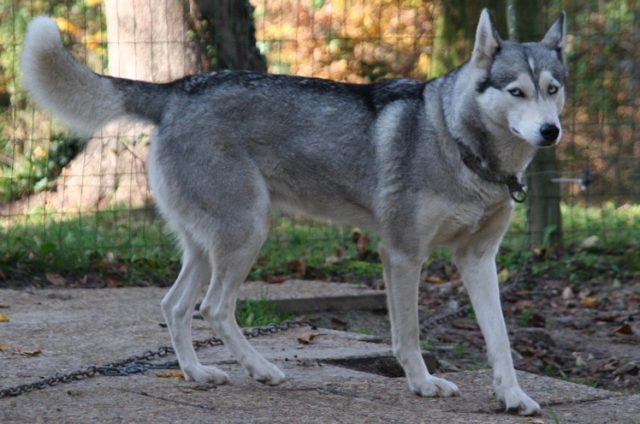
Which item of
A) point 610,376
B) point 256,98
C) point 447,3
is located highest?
point 447,3

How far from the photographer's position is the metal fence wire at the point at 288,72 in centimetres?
771

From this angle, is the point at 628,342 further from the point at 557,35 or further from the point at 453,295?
the point at 557,35

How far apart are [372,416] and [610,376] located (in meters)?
2.08

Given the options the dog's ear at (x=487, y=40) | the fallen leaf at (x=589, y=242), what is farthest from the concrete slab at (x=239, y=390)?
the fallen leaf at (x=589, y=242)

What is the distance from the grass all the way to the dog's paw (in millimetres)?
3059

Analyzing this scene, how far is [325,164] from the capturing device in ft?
15.6

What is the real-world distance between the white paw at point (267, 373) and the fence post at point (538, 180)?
4.13 metres

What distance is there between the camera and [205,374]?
445cm

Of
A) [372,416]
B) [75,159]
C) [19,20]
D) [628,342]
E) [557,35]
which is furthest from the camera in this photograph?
[19,20]

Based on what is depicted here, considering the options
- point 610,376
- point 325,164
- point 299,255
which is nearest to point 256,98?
point 325,164

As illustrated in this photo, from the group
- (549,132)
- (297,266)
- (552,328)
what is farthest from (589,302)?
(549,132)

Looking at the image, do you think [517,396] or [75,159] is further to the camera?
[75,159]

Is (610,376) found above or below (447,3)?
below

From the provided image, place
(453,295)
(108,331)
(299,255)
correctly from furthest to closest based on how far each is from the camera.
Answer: (299,255), (453,295), (108,331)
